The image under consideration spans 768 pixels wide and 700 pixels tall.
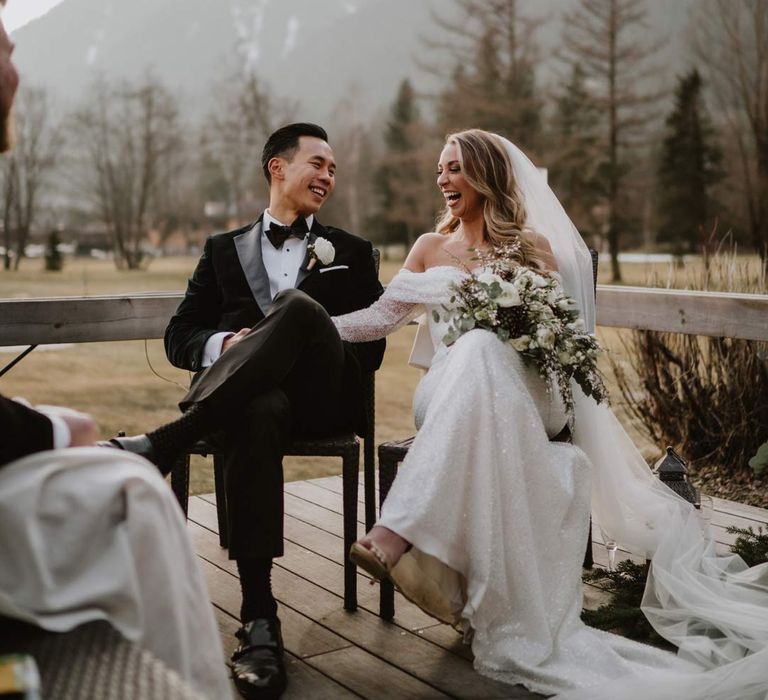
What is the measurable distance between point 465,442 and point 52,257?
1036cm

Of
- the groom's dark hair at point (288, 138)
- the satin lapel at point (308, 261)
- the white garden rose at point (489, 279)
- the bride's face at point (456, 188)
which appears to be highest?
the groom's dark hair at point (288, 138)

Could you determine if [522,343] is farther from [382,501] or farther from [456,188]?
[456,188]

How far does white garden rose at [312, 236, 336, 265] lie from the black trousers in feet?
1.52

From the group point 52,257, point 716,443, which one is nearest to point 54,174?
point 52,257

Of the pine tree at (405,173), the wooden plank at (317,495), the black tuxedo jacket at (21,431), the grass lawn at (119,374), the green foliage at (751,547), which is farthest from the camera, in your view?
the pine tree at (405,173)

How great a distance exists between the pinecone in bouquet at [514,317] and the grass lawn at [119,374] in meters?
3.88

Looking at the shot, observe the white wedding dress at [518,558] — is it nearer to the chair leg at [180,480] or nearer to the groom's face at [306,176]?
the chair leg at [180,480]

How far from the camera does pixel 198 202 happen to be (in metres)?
16.2

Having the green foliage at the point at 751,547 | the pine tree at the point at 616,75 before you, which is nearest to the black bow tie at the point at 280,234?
the green foliage at the point at 751,547

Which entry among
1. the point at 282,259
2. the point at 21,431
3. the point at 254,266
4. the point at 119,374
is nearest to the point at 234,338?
the point at 254,266

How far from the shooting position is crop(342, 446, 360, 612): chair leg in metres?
2.49

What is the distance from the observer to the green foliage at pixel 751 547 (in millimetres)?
2885

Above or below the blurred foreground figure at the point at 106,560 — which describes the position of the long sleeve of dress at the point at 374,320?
above

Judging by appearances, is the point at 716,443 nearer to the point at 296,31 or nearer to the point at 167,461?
the point at 167,461
